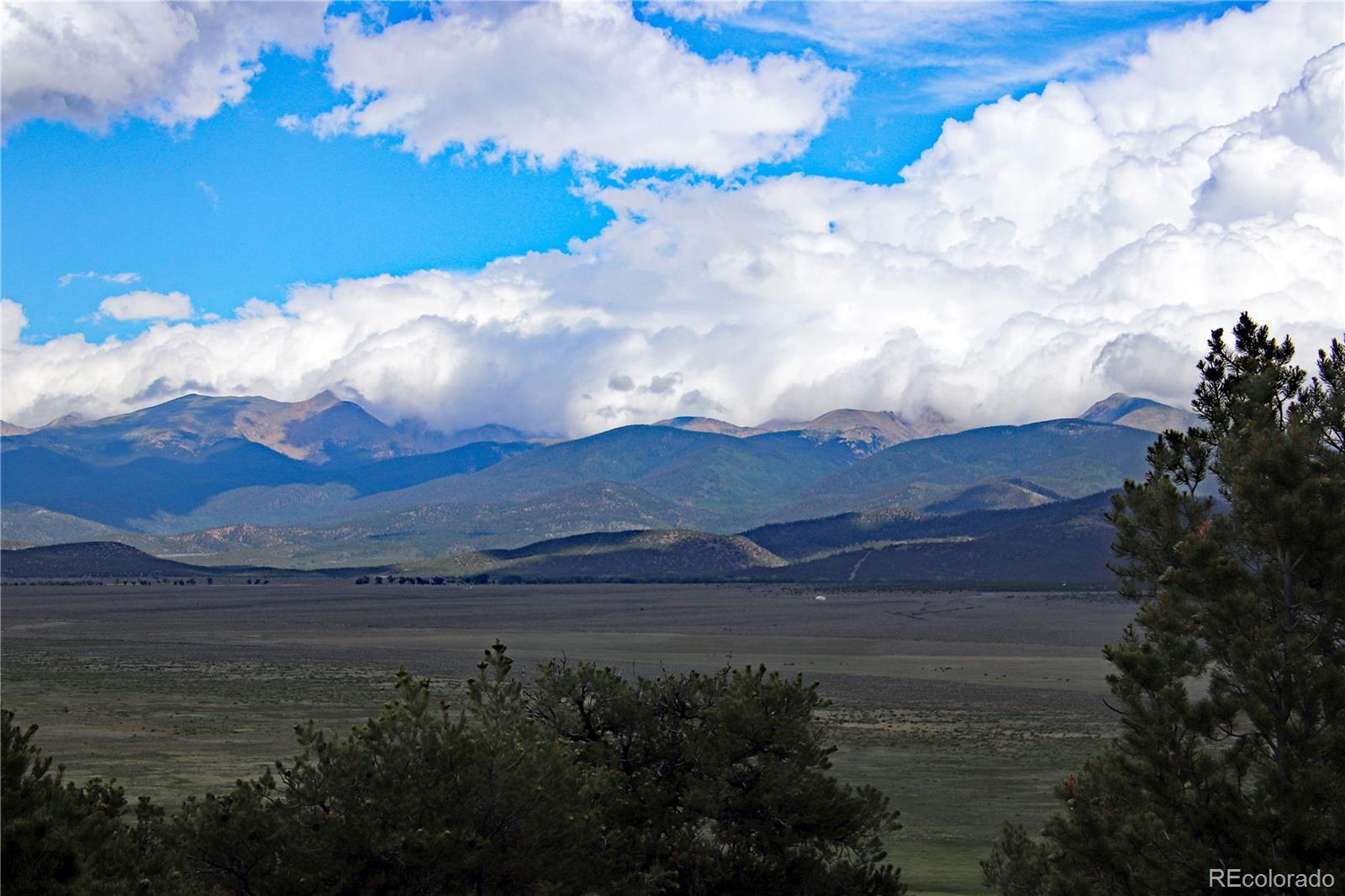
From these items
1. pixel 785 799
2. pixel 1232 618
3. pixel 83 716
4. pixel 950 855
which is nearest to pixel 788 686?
pixel 785 799

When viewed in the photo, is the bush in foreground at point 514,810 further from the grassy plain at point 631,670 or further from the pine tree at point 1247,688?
the grassy plain at point 631,670

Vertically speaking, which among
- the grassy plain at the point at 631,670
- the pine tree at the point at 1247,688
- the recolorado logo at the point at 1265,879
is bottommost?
the grassy plain at the point at 631,670

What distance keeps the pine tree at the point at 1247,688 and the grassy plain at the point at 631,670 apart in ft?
47.3

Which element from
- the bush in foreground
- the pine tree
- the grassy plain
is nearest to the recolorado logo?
the pine tree

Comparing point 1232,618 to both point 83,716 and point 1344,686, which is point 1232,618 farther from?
point 83,716

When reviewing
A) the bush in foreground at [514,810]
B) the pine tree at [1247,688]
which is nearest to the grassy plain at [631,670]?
the bush in foreground at [514,810]

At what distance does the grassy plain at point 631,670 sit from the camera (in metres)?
45.9

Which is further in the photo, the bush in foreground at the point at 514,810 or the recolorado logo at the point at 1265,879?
the bush in foreground at the point at 514,810

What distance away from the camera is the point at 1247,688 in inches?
635

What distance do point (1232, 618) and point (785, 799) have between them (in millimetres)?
8307

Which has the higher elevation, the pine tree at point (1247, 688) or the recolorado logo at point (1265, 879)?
the pine tree at point (1247, 688)

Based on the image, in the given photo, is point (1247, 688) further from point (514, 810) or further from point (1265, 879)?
point (514, 810)

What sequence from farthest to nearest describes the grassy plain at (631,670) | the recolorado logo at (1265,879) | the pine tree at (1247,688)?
the grassy plain at (631,670)
the pine tree at (1247,688)
the recolorado logo at (1265,879)

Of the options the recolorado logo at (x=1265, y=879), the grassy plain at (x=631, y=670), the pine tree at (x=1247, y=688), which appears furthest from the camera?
the grassy plain at (x=631, y=670)
